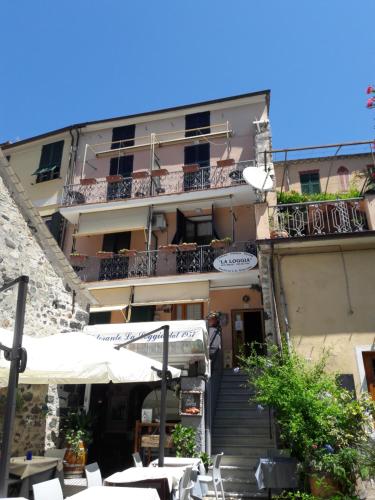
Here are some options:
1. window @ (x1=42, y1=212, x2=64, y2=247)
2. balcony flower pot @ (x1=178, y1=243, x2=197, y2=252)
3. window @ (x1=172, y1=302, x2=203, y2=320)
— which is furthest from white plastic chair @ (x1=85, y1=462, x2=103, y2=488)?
window @ (x1=42, y1=212, x2=64, y2=247)

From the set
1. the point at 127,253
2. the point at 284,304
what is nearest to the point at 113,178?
the point at 127,253

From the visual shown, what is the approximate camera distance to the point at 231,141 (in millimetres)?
17500

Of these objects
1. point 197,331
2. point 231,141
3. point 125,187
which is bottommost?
point 197,331

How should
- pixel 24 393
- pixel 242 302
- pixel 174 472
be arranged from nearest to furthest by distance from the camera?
pixel 174 472 → pixel 24 393 → pixel 242 302

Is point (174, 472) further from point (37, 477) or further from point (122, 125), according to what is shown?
point (122, 125)

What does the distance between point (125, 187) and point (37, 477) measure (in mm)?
13127

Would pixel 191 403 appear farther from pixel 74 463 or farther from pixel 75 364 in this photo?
pixel 75 364

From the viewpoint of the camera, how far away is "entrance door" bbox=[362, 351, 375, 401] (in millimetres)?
8008

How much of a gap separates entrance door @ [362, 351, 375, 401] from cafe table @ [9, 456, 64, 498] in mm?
5977

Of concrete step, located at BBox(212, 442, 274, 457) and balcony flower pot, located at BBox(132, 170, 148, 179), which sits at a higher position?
balcony flower pot, located at BBox(132, 170, 148, 179)

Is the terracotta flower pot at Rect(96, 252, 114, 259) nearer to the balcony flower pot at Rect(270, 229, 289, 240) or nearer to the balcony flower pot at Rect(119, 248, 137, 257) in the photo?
the balcony flower pot at Rect(119, 248, 137, 257)

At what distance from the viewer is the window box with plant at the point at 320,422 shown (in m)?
5.95

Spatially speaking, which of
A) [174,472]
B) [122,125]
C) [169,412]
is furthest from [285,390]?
[122,125]

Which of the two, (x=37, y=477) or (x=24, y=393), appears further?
(x=24, y=393)
